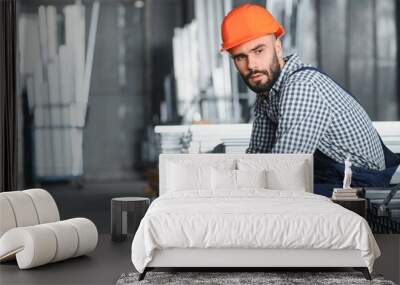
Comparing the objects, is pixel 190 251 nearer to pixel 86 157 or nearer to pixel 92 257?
pixel 92 257

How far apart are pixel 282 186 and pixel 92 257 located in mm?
1742

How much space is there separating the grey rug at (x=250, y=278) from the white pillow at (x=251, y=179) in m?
1.40

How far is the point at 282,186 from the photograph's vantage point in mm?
6656

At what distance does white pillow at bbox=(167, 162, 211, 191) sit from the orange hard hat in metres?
1.57

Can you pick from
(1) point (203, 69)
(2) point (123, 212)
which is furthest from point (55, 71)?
(2) point (123, 212)

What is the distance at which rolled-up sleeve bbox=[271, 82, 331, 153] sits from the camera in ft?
24.0

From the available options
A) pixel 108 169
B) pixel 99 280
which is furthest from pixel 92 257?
pixel 108 169

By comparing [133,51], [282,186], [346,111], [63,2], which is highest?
[63,2]

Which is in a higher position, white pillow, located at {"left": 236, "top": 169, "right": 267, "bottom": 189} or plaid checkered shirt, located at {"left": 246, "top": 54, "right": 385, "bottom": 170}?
plaid checkered shirt, located at {"left": 246, "top": 54, "right": 385, "bottom": 170}

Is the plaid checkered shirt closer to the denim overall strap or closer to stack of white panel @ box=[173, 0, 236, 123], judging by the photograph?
the denim overall strap

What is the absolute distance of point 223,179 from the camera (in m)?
6.56

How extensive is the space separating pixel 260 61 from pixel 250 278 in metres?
3.08

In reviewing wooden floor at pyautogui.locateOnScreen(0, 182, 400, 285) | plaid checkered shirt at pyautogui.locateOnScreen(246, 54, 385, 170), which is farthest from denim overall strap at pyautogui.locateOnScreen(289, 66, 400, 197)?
wooden floor at pyautogui.locateOnScreen(0, 182, 400, 285)

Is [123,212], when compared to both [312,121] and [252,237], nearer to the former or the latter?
[312,121]
